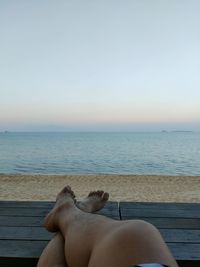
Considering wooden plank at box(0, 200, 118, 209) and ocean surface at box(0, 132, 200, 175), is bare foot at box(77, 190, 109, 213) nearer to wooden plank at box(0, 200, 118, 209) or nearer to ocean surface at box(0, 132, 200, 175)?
wooden plank at box(0, 200, 118, 209)

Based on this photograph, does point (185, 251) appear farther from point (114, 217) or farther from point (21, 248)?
point (21, 248)

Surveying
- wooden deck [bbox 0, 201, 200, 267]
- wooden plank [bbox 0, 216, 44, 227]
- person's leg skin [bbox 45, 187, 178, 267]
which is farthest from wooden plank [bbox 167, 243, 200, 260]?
wooden plank [bbox 0, 216, 44, 227]

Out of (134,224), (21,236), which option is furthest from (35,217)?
(134,224)

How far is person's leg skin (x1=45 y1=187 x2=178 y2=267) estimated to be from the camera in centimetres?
74

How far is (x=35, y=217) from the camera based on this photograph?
1.69 m

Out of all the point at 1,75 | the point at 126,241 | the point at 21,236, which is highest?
the point at 1,75

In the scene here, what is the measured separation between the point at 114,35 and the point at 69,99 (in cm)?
2610

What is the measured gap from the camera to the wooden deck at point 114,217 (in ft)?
4.04

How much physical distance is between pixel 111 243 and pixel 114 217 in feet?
2.92

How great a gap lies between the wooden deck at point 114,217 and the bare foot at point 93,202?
0.41ft

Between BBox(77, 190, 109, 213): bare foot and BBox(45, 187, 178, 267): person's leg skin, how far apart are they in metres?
0.36

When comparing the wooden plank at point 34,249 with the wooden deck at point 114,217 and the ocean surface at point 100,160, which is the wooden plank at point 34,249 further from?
the ocean surface at point 100,160

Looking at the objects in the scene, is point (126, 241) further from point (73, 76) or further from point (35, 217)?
point (73, 76)

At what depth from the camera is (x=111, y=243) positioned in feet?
2.64
